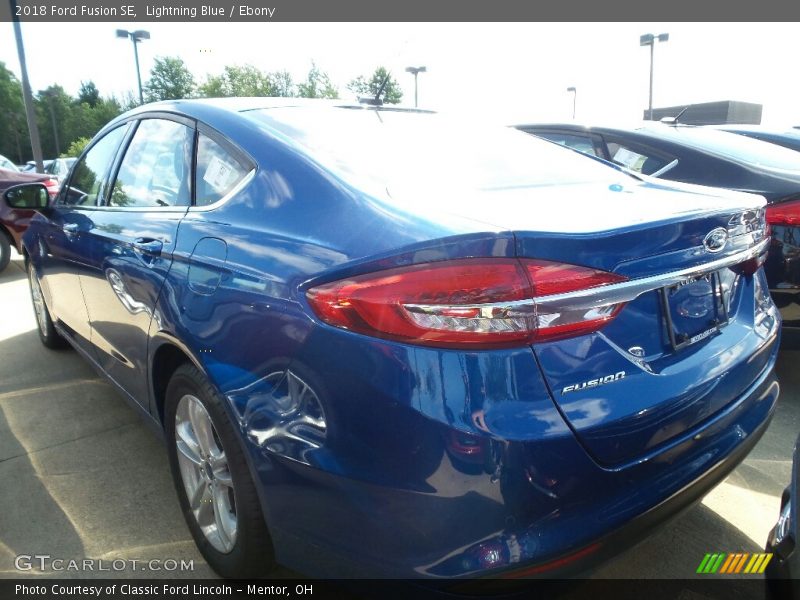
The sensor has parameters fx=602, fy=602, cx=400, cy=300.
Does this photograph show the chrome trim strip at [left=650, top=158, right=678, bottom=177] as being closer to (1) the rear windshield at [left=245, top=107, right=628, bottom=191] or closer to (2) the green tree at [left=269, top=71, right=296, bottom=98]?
(1) the rear windshield at [left=245, top=107, right=628, bottom=191]

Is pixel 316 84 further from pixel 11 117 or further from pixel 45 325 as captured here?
pixel 45 325

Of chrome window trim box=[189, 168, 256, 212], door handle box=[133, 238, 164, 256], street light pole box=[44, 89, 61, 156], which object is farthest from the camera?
street light pole box=[44, 89, 61, 156]

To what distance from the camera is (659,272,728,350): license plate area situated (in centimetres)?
159

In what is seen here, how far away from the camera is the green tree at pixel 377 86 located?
114 inches

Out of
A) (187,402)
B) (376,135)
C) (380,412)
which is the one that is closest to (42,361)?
(187,402)

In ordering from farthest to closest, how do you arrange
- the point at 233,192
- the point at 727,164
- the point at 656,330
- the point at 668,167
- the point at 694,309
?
the point at 668,167, the point at 727,164, the point at 233,192, the point at 694,309, the point at 656,330

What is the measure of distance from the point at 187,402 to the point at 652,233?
1568 millimetres

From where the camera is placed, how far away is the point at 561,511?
1366 mm

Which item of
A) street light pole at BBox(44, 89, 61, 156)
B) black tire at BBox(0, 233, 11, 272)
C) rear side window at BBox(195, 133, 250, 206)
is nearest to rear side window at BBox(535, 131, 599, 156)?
rear side window at BBox(195, 133, 250, 206)

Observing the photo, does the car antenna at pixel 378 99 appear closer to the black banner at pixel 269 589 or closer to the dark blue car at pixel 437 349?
the dark blue car at pixel 437 349

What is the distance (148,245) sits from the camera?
225cm

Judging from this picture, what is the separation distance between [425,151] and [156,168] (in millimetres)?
1255

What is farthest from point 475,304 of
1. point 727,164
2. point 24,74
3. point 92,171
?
point 24,74

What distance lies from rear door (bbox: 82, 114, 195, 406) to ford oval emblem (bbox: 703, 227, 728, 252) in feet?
5.56
